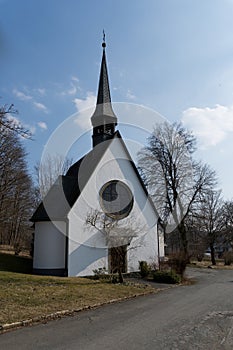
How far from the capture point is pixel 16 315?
7320 mm

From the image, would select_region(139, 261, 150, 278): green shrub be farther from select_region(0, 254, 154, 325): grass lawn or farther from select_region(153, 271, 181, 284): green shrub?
select_region(0, 254, 154, 325): grass lawn

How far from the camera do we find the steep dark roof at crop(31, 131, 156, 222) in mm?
17750

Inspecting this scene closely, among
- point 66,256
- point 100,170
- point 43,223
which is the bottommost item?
point 66,256

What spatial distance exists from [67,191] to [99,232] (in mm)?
3650

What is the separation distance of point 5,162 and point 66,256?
38.1ft

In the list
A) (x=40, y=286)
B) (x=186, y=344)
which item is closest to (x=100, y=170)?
(x=40, y=286)

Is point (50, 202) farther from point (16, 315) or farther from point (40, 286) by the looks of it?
point (16, 315)

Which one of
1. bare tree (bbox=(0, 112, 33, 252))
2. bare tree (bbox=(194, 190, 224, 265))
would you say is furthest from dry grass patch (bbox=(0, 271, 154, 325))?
bare tree (bbox=(194, 190, 224, 265))

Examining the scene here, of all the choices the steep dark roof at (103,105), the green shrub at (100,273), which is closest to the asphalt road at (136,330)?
the green shrub at (100,273)

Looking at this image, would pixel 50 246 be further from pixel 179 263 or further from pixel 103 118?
pixel 103 118

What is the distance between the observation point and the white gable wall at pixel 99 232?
17.0m

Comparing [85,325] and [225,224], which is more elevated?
[225,224]

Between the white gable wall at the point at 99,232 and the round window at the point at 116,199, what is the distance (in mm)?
326

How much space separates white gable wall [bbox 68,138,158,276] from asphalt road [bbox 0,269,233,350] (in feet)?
24.5
